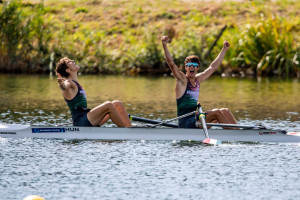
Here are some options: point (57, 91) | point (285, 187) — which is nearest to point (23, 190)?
point (285, 187)

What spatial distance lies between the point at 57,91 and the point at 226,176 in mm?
18535

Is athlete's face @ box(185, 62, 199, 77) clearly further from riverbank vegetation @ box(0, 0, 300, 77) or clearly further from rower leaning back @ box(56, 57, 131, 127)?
riverbank vegetation @ box(0, 0, 300, 77)

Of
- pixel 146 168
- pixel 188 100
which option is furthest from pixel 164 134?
pixel 146 168

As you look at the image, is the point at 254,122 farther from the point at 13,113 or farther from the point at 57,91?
the point at 57,91

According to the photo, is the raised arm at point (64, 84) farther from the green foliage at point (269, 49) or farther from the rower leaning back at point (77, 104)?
the green foliage at point (269, 49)

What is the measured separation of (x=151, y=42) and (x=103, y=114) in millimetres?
28144

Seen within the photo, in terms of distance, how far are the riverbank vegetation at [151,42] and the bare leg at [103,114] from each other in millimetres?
22269

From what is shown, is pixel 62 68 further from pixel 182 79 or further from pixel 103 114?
pixel 182 79

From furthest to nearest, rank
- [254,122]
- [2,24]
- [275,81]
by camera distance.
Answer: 1. [2,24]
2. [275,81]
3. [254,122]

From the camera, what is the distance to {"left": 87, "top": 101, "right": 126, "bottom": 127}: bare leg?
14680 millimetres

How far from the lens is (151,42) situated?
42.6 m

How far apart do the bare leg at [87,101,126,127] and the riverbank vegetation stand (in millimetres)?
22269

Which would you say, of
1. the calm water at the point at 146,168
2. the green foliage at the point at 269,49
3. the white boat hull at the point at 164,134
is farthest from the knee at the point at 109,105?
the green foliage at the point at 269,49

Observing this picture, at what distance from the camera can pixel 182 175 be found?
35.9 feet
